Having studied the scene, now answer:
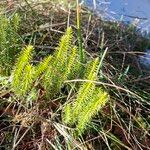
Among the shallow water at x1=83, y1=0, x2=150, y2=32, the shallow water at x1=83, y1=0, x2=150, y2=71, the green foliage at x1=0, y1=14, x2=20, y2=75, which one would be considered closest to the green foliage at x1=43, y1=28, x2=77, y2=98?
the green foliage at x1=0, y1=14, x2=20, y2=75

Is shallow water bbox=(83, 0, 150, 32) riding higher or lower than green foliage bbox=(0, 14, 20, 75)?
lower

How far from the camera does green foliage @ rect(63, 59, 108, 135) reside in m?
2.06

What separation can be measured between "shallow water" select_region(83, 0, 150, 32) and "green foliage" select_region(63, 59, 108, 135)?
155cm

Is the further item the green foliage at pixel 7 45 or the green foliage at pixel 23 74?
the green foliage at pixel 7 45

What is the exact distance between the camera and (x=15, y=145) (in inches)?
86.7

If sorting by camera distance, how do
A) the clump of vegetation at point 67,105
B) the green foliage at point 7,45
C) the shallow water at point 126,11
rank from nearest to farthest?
the clump of vegetation at point 67,105
the green foliage at point 7,45
the shallow water at point 126,11

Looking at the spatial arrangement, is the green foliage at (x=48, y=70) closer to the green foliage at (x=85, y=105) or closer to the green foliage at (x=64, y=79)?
the green foliage at (x=64, y=79)

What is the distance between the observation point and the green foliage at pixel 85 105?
206cm

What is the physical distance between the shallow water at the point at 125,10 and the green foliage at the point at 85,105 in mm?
1552

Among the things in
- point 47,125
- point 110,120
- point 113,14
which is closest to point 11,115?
point 47,125

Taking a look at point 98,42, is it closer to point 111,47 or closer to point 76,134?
point 111,47

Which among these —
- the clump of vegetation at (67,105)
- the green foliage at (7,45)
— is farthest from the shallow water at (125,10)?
the green foliage at (7,45)

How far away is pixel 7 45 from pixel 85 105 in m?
0.59

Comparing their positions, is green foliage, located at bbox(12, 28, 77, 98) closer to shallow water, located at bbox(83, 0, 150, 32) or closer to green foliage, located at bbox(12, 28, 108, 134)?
green foliage, located at bbox(12, 28, 108, 134)
